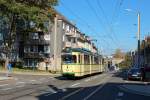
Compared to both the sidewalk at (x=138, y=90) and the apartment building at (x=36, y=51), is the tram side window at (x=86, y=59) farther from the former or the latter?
the apartment building at (x=36, y=51)

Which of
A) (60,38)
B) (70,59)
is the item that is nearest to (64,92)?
(70,59)

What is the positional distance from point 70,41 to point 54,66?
38.7ft

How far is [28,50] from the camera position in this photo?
95.6 meters

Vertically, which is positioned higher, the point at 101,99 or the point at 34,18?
the point at 34,18

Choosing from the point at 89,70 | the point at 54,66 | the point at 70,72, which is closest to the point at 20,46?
the point at 54,66

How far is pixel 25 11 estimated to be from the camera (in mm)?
65875

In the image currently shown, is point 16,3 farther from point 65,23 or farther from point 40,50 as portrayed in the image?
point 65,23

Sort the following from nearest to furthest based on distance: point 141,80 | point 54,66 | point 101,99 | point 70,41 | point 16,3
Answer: point 101,99, point 141,80, point 16,3, point 54,66, point 70,41

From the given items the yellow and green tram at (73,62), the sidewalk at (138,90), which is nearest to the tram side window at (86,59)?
the yellow and green tram at (73,62)

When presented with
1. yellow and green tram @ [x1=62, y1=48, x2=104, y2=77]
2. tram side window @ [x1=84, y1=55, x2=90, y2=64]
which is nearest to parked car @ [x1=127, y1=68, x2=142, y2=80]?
tram side window @ [x1=84, y1=55, x2=90, y2=64]

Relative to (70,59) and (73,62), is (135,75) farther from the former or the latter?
(70,59)

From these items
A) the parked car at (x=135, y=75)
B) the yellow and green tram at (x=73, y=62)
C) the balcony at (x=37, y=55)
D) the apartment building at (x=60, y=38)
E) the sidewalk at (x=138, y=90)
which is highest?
the apartment building at (x=60, y=38)

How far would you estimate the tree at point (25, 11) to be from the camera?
64.9 metres

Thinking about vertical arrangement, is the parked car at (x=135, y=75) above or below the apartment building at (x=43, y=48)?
below
